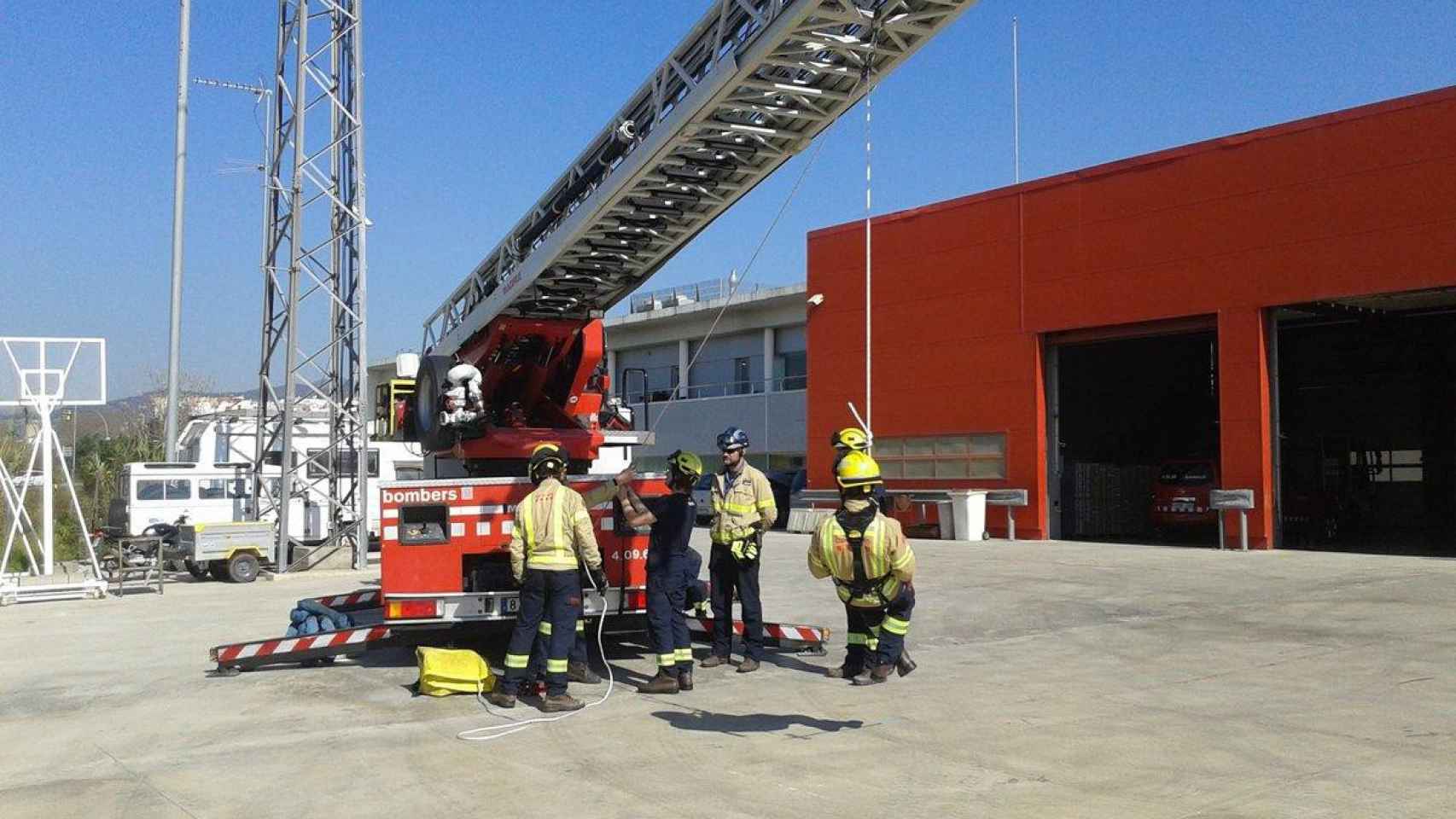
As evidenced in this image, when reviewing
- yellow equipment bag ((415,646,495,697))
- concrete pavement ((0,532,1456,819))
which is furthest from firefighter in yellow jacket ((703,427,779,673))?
yellow equipment bag ((415,646,495,697))

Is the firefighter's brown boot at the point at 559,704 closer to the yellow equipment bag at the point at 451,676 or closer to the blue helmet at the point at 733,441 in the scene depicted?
the yellow equipment bag at the point at 451,676

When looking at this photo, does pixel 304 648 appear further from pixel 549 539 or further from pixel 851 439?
pixel 851 439

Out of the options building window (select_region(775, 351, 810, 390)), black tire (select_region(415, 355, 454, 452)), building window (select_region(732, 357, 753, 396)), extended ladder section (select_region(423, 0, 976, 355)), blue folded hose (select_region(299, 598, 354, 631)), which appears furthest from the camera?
building window (select_region(732, 357, 753, 396))

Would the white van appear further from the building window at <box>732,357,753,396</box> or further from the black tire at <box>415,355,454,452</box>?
the building window at <box>732,357,753,396</box>

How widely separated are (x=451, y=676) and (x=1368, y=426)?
30112 mm

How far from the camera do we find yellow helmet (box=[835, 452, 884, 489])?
7789mm

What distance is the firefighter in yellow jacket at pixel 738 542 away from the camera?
9.29 metres

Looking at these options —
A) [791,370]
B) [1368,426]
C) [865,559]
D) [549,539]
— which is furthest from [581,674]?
[791,370]

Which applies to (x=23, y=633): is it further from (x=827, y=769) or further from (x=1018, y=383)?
(x=1018, y=383)

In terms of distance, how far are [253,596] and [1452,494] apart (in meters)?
27.0

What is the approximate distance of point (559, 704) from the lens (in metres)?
8.07

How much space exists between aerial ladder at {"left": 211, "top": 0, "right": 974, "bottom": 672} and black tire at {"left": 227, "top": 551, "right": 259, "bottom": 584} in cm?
981

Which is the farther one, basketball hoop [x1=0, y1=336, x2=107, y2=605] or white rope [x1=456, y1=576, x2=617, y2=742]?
basketball hoop [x1=0, y1=336, x2=107, y2=605]

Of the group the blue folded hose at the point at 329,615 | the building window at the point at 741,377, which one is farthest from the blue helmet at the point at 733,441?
the building window at the point at 741,377
